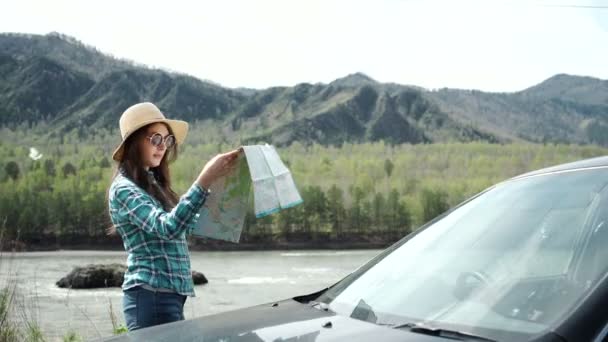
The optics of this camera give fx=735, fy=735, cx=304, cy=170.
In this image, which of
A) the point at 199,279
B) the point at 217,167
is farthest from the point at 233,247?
the point at 217,167

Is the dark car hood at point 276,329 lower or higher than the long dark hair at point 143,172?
lower

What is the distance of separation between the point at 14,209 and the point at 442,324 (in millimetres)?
82124

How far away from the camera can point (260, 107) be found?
171m

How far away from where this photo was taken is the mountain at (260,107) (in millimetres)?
155250

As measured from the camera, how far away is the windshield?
4.97 ft

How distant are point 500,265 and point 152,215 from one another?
1272mm

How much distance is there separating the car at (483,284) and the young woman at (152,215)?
2.14ft

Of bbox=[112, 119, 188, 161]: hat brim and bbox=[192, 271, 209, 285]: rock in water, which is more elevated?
bbox=[112, 119, 188, 161]: hat brim

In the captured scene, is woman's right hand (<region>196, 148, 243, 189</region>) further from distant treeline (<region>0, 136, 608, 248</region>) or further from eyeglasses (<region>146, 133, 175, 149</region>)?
distant treeline (<region>0, 136, 608, 248</region>)

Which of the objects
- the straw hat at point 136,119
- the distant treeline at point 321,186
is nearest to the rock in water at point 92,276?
the distant treeline at point 321,186

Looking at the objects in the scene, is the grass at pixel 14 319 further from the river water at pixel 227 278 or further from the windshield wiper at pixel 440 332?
the river water at pixel 227 278

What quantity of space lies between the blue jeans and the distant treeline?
141 feet

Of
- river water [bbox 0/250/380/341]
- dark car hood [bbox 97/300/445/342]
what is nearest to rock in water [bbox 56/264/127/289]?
river water [bbox 0/250/380/341]

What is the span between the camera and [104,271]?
1398 inches
